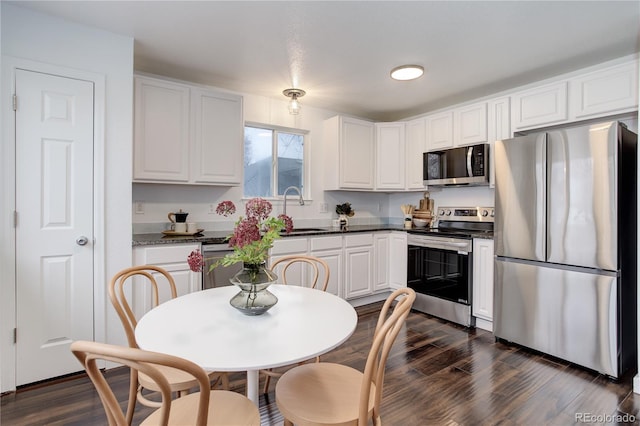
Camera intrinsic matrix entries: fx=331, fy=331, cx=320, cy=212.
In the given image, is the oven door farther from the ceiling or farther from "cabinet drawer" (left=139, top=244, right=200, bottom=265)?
"cabinet drawer" (left=139, top=244, right=200, bottom=265)

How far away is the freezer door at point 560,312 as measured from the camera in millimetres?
2293

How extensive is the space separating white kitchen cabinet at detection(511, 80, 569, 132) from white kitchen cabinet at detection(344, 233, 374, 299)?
1918mm

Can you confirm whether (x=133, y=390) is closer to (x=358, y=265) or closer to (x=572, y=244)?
(x=358, y=265)

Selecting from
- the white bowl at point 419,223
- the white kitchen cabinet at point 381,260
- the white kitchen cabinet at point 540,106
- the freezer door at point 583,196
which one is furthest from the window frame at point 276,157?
the freezer door at point 583,196

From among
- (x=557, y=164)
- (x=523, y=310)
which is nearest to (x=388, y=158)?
(x=557, y=164)

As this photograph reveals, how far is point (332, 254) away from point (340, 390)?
2.23m

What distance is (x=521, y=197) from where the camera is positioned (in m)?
2.74

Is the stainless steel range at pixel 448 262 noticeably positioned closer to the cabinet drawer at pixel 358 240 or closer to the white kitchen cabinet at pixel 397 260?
the white kitchen cabinet at pixel 397 260

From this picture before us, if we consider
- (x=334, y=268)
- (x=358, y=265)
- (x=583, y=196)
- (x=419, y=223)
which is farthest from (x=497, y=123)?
(x=334, y=268)

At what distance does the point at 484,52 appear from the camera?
106 inches

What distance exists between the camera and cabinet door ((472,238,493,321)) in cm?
308

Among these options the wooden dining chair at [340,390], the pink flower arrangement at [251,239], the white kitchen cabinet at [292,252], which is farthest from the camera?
the white kitchen cabinet at [292,252]

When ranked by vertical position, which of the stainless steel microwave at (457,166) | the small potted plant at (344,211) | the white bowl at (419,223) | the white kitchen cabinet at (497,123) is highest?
the white kitchen cabinet at (497,123)

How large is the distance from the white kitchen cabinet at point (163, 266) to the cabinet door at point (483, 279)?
8.39 ft
